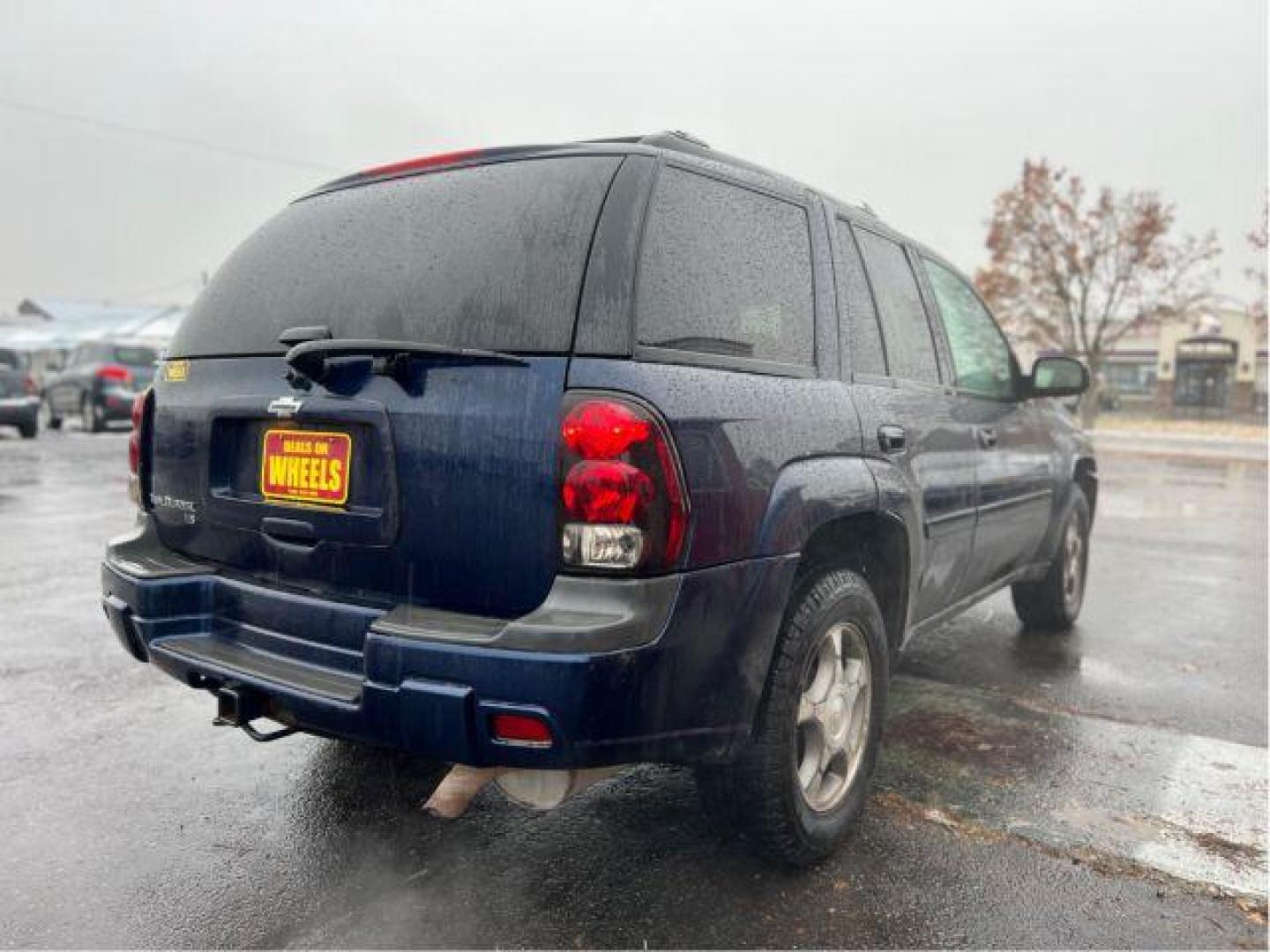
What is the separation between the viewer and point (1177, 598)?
6.34 m

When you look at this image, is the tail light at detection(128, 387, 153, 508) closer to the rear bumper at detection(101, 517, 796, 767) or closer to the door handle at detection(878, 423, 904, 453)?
the rear bumper at detection(101, 517, 796, 767)

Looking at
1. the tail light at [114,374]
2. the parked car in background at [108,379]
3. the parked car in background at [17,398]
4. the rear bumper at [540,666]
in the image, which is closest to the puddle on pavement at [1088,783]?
the rear bumper at [540,666]

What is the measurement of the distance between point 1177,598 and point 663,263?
552 centimetres

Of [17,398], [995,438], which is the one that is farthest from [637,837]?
[17,398]

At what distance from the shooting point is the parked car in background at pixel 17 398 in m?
16.2

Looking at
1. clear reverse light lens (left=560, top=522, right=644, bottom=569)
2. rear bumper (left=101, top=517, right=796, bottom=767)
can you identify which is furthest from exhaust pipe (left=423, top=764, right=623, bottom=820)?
clear reverse light lens (left=560, top=522, right=644, bottom=569)

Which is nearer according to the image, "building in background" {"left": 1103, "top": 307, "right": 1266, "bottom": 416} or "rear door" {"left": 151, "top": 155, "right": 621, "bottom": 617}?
"rear door" {"left": 151, "top": 155, "right": 621, "bottom": 617}

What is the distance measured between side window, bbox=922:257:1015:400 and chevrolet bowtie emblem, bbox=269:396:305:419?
2.55 metres

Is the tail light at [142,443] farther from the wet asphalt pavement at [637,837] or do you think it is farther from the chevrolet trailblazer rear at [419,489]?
the wet asphalt pavement at [637,837]

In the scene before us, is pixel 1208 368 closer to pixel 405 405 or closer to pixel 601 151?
pixel 601 151

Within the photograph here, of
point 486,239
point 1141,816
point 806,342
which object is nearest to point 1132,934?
point 1141,816

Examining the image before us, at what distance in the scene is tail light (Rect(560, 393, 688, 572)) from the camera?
2023mm

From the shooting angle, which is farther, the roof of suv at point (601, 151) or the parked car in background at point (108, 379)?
the parked car in background at point (108, 379)

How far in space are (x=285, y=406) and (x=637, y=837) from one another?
1542 millimetres
